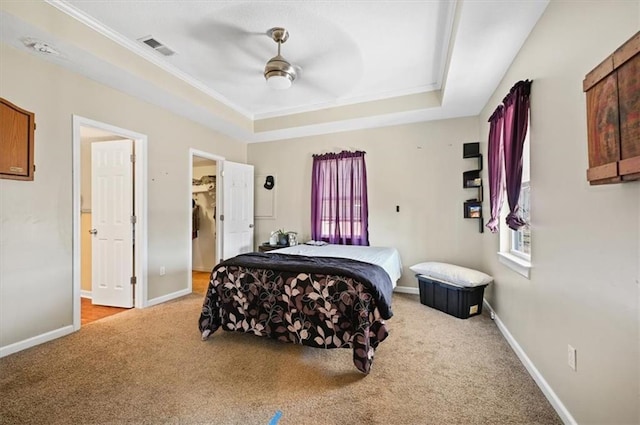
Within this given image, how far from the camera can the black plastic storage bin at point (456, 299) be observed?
121 inches

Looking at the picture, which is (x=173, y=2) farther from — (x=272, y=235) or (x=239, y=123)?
(x=272, y=235)

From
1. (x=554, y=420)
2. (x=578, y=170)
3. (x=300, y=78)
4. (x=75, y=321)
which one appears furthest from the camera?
(x=300, y=78)

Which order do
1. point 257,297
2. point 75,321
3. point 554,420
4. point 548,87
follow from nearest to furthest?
1. point 554,420
2. point 548,87
3. point 257,297
4. point 75,321

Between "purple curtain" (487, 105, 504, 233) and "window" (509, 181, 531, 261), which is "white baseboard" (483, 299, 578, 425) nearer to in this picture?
"window" (509, 181, 531, 261)

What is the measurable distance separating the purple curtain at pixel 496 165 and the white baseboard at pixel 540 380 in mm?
1017

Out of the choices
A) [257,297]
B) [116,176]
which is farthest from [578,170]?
[116,176]

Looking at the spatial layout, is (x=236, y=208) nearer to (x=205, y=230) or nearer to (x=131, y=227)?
(x=205, y=230)

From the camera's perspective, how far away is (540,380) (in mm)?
1854

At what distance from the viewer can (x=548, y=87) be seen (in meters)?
1.79

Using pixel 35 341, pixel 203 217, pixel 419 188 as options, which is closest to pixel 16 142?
pixel 35 341

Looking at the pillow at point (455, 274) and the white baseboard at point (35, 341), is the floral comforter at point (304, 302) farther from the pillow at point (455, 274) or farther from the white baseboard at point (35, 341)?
the white baseboard at point (35, 341)

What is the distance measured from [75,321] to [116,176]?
170 centimetres

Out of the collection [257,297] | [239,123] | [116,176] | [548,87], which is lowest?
[257,297]

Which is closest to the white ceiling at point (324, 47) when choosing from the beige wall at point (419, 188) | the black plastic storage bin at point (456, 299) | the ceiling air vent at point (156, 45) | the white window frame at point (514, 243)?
the ceiling air vent at point (156, 45)
